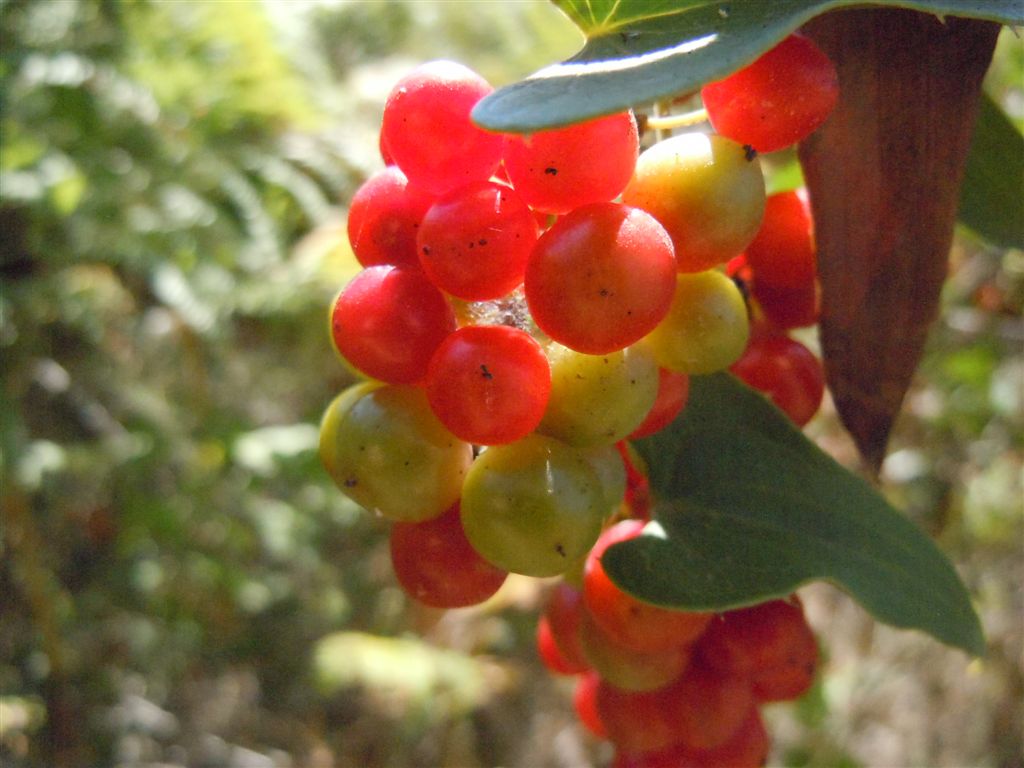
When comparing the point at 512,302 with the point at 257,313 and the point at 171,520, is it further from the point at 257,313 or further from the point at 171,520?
the point at 171,520

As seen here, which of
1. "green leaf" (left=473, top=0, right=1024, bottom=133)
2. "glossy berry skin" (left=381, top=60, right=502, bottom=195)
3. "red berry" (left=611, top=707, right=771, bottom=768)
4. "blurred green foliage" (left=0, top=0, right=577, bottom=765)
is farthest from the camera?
"blurred green foliage" (left=0, top=0, right=577, bottom=765)

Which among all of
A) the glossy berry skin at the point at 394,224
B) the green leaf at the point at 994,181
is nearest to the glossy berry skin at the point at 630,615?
the glossy berry skin at the point at 394,224

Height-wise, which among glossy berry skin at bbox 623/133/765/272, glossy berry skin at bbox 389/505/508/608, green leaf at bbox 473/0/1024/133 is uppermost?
green leaf at bbox 473/0/1024/133

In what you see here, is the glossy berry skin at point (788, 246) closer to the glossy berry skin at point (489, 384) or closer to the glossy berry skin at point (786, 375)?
the glossy berry skin at point (786, 375)

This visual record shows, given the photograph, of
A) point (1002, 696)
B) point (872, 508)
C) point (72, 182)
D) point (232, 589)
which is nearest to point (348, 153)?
point (72, 182)

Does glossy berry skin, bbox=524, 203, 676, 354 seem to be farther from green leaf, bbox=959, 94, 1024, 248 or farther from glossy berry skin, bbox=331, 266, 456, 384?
green leaf, bbox=959, 94, 1024, 248

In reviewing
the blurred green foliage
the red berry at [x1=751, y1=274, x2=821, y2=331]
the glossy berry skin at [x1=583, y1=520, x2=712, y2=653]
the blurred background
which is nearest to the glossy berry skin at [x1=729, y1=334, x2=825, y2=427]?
the red berry at [x1=751, y1=274, x2=821, y2=331]
